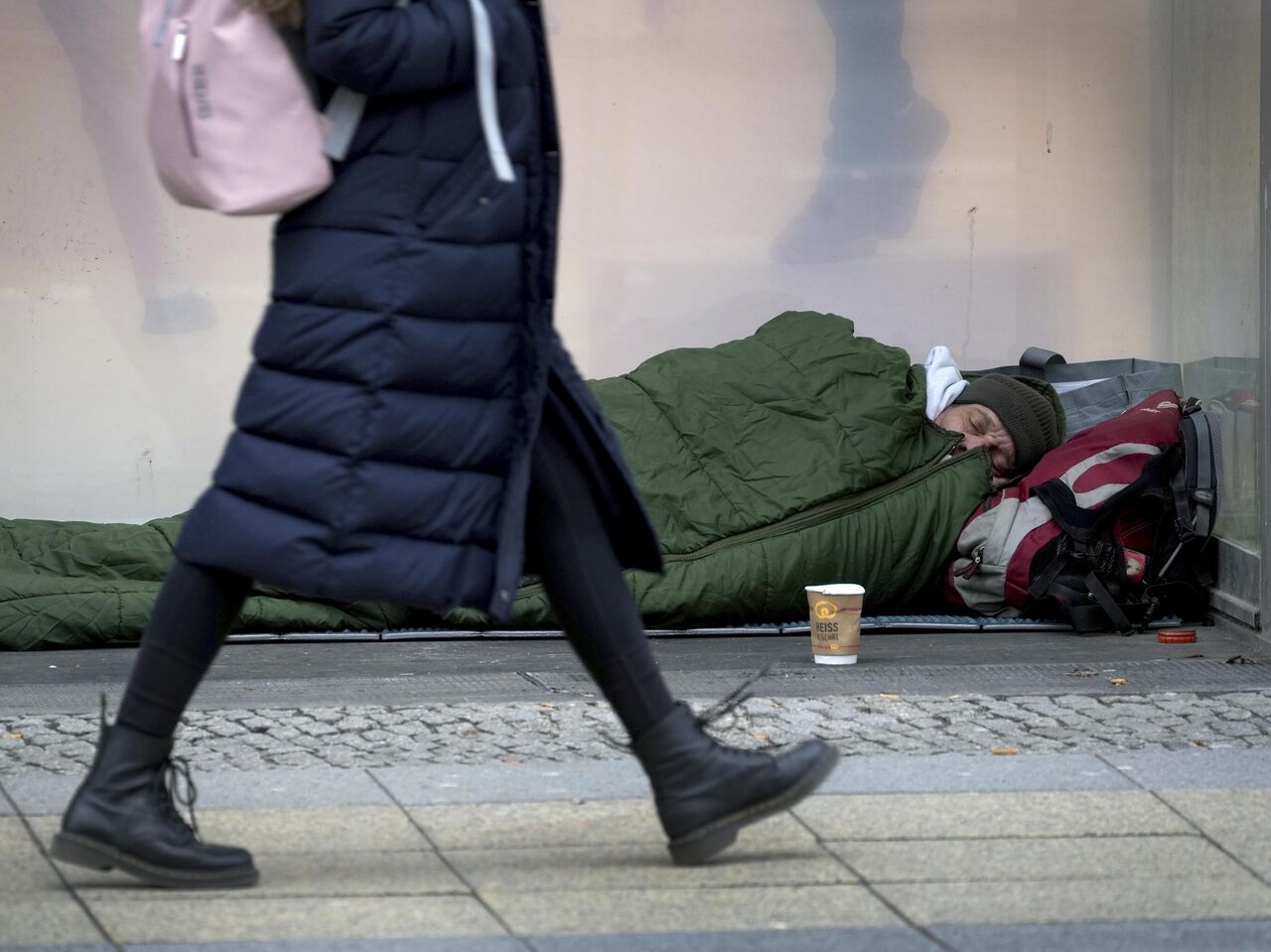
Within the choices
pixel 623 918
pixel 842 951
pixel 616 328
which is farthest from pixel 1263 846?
pixel 616 328

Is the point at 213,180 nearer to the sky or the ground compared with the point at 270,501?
nearer to the sky

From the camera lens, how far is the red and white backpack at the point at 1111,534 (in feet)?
16.9

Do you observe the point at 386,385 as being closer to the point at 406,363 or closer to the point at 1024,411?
the point at 406,363

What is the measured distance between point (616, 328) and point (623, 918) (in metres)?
3.76

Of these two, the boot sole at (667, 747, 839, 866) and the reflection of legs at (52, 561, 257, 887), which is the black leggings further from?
the boot sole at (667, 747, 839, 866)

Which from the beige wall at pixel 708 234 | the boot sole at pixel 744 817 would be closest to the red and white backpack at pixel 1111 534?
A: the beige wall at pixel 708 234

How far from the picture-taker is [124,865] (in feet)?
8.96

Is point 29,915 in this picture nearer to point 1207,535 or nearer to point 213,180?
point 213,180

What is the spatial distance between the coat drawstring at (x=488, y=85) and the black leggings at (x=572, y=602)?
0.38m

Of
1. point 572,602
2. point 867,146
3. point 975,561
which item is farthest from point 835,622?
point 867,146

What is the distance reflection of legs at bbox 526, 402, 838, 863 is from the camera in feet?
9.29

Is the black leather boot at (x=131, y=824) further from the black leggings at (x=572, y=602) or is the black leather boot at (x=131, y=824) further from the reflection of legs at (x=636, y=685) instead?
the reflection of legs at (x=636, y=685)

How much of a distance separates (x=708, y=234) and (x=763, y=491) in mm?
1148

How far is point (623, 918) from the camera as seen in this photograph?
A: 8.77ft
